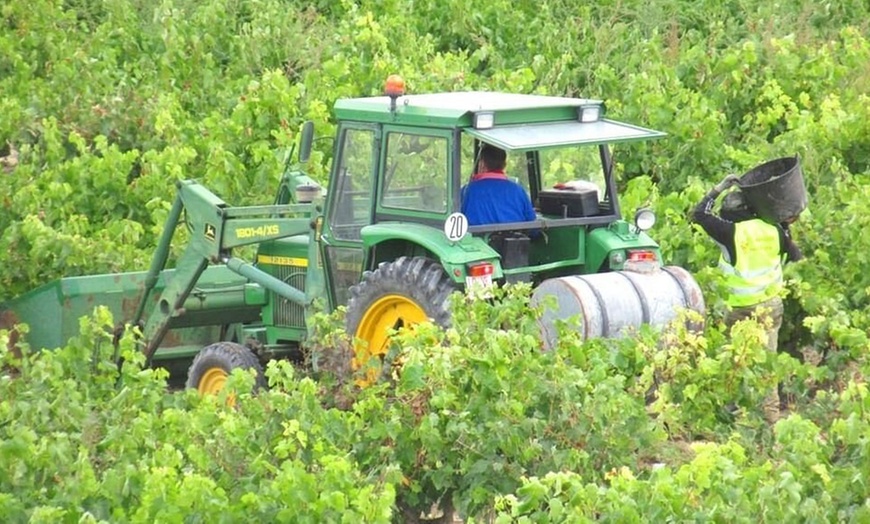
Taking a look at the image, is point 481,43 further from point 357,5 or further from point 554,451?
point 554,451

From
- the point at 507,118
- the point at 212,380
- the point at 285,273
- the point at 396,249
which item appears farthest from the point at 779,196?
the point at 212,380

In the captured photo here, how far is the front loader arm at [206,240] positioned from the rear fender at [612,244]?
1539mm

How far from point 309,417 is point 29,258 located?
458cm

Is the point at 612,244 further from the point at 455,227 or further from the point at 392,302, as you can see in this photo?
the point at 392,302

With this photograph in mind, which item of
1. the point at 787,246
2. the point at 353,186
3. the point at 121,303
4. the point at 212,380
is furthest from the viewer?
the point at 121,303

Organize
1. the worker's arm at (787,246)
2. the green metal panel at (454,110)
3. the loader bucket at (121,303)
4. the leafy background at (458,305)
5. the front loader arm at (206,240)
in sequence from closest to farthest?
the leafy background at (458,305), the green metal panel at (454,110), the worker's arm at (787,246), the front loader arm at (206,240), the loader bucket at (121,303)

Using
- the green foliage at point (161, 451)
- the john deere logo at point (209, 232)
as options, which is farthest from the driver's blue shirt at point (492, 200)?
the john deere logo at point (209, 232)

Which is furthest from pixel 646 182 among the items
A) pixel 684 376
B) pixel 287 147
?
pixel 684 376

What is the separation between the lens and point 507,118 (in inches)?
357

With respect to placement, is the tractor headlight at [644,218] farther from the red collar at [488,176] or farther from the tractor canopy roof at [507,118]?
the red collar at [488,176]

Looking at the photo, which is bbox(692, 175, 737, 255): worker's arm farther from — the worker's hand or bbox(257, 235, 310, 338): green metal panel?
bbox(257, 235, 310, 338): green metal panel

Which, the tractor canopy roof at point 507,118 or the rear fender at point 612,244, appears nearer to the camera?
the tractor canopy roof at point 507,118

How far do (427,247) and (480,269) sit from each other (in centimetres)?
34

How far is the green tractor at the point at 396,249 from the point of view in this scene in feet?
28.9
